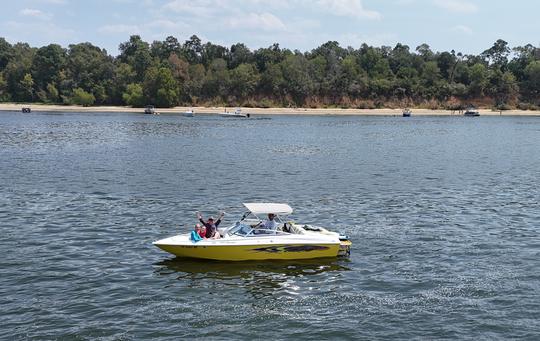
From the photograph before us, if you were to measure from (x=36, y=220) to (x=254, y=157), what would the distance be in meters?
35.4

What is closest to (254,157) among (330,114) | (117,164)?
(117,164)

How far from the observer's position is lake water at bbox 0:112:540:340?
70.4ft

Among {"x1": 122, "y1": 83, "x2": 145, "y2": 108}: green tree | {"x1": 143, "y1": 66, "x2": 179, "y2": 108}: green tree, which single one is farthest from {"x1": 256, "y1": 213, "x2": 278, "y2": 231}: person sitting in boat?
{"x1": 122, "y1": 83, "x2": 145, "y2": 108}: green tree

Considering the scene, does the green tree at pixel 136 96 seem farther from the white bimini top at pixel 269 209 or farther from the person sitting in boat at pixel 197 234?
the person sitting in boat at pixel 197 234

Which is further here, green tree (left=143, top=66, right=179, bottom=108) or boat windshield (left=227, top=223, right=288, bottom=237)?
green tree (left=143, top=66, right=179, bottom=108)

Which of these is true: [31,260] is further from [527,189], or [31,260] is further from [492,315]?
[527,189]

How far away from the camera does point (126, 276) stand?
26.0 m

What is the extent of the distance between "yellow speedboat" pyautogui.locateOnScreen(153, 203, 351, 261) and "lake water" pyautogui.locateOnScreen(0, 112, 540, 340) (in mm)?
548

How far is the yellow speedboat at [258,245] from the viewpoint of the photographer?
2798 cm

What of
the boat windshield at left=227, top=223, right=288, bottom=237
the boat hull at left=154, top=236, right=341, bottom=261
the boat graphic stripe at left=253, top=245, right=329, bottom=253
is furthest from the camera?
the boat windshield at left=227, top=223, right=288, bottom=237

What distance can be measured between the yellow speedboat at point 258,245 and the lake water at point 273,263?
0.55 meters

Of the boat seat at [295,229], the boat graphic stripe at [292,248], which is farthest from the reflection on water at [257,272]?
the boat seat at [295,229]

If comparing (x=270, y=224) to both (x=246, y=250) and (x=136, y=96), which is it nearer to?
(x=246, y=250)

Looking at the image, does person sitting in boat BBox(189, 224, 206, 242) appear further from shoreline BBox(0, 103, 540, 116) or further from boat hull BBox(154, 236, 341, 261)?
shoreline BBox(0, 103, 540, 116)
